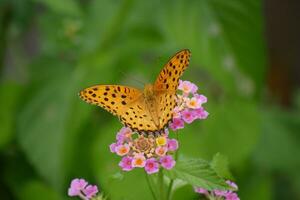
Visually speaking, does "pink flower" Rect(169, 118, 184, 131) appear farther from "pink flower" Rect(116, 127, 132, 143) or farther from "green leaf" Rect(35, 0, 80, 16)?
"green leaf" Rect(35, 0, 80, 16)

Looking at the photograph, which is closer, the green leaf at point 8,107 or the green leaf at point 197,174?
the green leaf at point 197,174

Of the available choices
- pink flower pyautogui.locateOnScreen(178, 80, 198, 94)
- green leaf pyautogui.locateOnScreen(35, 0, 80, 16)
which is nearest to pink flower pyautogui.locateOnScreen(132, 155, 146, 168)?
pink flower pyautogui.locateOnScreen(178, 80, 198, 94)

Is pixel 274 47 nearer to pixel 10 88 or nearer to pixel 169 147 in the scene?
pixel 10 88

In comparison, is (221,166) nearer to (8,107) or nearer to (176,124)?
(176,124)

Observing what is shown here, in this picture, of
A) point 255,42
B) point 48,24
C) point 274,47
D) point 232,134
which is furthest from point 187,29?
point 274,47

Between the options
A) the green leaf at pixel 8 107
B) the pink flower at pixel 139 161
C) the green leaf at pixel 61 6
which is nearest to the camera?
the pink flower at pixel 139 161

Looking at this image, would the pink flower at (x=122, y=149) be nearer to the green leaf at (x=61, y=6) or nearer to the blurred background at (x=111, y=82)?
the blurred background at (x=111, y=82)

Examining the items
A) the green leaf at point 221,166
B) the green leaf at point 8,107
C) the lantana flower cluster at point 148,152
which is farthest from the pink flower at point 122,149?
the green leaf at point 8,107
